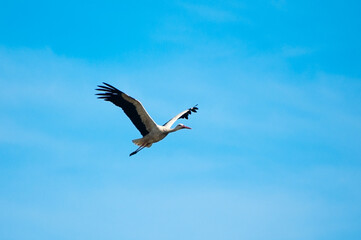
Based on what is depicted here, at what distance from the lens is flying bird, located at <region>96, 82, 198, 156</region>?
4344 cm

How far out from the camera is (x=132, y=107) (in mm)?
43812

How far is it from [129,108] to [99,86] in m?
1.54

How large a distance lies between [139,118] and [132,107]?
65cm

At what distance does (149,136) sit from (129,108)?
1484 millimetres

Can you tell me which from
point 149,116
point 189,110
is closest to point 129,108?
point 149,116

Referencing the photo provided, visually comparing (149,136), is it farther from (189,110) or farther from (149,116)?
(189,110)

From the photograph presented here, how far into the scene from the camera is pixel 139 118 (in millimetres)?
44219

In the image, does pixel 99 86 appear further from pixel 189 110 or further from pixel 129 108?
pixel 189 110

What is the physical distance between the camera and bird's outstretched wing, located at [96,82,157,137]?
43.4 metres

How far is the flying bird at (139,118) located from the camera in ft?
143

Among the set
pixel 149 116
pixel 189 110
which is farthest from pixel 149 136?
pixel 189 110

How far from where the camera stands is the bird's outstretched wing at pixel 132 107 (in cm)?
4338

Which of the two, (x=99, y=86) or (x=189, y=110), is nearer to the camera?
(x=99, y=86)

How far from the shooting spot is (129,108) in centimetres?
4391
